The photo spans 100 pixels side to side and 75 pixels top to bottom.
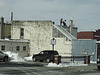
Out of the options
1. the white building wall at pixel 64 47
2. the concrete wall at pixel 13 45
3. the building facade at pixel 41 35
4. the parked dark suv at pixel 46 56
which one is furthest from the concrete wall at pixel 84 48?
the concrete wall at pixel 13 45

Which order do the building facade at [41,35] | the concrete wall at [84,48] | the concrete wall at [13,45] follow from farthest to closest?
the building facade at [41,35]
the concrete wall at [13,45]
the concrete wall at [84,48]

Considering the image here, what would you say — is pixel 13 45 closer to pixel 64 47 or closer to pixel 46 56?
pixel 64 47

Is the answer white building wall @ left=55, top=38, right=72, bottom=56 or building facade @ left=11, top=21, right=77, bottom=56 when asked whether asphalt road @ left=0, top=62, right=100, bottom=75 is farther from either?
building facade @ left=11, top=21, right=77, bottom=56

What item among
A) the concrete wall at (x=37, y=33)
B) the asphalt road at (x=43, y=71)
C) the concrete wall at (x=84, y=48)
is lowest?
the asphalt road at (x=43, y=71)

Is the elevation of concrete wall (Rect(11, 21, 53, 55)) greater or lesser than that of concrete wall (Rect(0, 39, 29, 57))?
greater

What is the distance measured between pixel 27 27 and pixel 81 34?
20.4 metres

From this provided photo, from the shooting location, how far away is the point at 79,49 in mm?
43719

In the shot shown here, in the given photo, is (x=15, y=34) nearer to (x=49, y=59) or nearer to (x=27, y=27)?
(x=27, y=27)

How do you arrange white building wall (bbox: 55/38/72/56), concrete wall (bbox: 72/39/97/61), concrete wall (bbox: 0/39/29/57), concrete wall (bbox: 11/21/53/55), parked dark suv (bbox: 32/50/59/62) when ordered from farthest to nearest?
concrete wall (bbox: 11/21/53/55) < white building wall (bbox: 55/38/72/56) < concrete wall (bbox: 0/39/29/57) < concrete wall (bbox: 72/39/97/61) < parked dark suv (bbox: 32/50/59/62)

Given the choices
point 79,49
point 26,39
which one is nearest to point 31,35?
point 26,39

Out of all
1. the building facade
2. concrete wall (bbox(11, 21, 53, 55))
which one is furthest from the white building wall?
concrete wall (bbox(11, 21, 53, 55))

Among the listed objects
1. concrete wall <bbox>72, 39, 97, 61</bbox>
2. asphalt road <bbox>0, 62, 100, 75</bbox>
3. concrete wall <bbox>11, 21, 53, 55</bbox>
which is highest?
concrete wall <bbox>11, 21, 53, 55</bbox>

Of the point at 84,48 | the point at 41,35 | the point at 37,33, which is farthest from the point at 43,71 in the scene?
the point at 37,33

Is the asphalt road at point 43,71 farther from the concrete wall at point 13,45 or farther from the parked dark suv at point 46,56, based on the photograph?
the concrete wall at point 13,45
